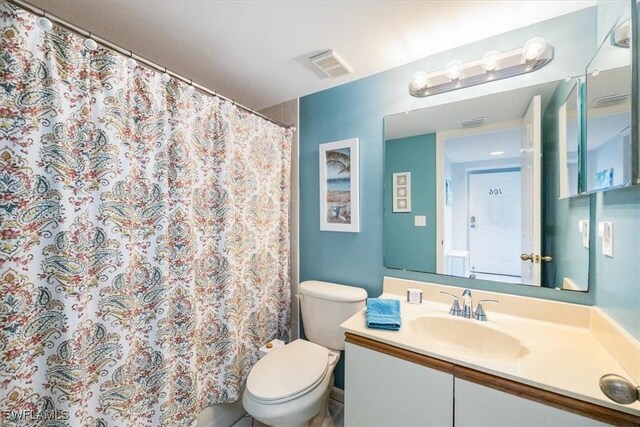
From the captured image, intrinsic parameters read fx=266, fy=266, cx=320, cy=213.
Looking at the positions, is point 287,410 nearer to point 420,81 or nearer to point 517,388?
point 517,388

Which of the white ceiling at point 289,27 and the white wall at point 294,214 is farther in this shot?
the white wall at point 294,214

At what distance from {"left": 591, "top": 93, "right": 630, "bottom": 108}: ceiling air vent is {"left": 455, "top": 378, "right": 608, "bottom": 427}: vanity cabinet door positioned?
0.98 metres

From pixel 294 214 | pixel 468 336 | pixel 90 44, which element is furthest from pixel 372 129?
pixel 90 44

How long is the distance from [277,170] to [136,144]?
93 cm

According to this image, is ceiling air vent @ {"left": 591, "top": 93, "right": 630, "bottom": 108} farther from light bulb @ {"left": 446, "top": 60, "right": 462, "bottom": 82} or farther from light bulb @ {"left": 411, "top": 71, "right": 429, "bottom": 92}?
light bulb @ {"left": 411, "top": 71, "right": 429, "bottom": 92}

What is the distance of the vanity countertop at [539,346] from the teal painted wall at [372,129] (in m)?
0.08

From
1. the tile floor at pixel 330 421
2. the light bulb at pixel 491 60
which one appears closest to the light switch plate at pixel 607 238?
the light bulb at pixel 491 60

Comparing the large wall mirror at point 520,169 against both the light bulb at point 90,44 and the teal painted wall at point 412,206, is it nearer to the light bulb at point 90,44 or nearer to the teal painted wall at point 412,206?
the teal painted wall at point 412,206

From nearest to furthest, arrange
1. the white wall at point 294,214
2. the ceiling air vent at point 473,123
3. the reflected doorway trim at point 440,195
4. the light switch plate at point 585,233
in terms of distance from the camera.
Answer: the light switch plate at point 585,233 → the ceiling air vent at point 473,123 → the reflected doorway trim at point 440,195 → the white wall at point 294,214

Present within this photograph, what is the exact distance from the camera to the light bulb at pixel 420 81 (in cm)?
150

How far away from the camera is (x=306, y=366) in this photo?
1.43m

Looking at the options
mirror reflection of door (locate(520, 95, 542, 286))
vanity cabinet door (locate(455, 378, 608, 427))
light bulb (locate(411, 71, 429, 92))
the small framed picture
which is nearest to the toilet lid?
vanity cabinet door (locate(455, 378, 608, 427))

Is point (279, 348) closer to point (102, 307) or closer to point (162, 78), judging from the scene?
point (102, 307)

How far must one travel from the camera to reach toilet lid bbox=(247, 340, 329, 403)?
125 centimetres
